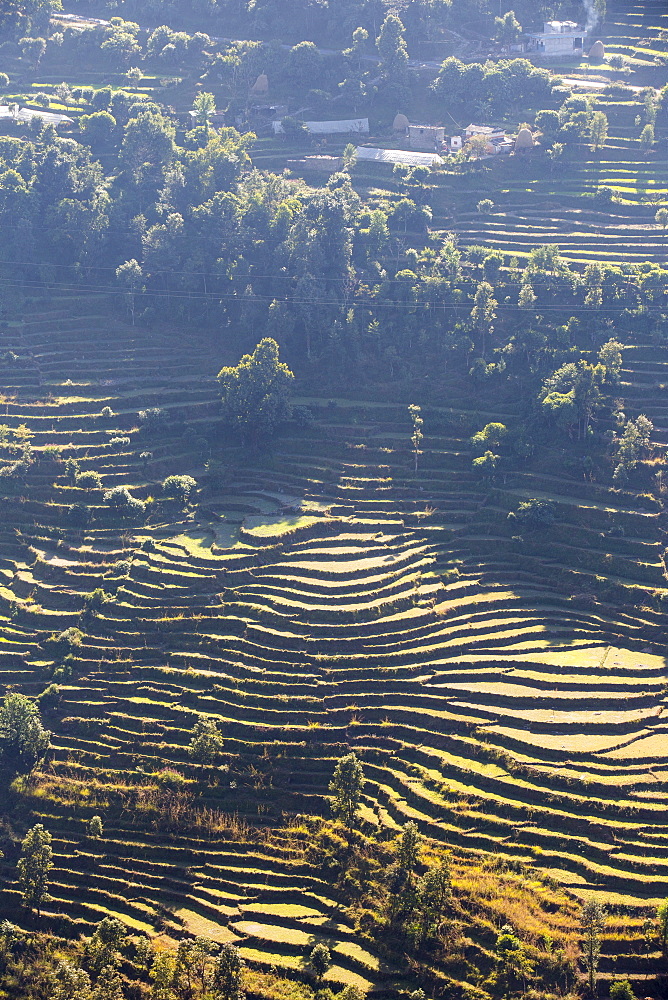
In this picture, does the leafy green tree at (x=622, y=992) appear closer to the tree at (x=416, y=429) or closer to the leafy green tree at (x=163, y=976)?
the leafy green tree at (x=163, y=976)

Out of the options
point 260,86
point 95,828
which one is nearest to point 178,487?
point 95,828

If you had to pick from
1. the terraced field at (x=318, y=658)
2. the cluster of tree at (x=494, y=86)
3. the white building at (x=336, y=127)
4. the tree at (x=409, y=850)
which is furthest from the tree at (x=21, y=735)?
the cluster of tree at (x=494, y=86)

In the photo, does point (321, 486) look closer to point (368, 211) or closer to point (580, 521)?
point (580, 521)

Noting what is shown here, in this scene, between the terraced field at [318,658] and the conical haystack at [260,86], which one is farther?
the conical haystack at [260,86]

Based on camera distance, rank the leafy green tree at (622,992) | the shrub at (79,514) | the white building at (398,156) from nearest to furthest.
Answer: the leafy green tree at (622,992) → the shrub at (79,514) → the white building at (398,156)

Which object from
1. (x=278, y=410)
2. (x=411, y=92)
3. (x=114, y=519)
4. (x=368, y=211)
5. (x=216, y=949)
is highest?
(x=411, y=92)

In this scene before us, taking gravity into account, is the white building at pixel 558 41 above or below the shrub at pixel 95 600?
above

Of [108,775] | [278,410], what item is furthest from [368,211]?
[108,775]
